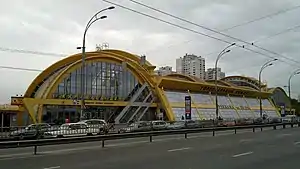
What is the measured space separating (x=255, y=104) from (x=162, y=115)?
4411 centimetres

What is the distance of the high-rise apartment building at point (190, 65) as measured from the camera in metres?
77.6

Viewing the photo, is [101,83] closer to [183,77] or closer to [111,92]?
[111,92]

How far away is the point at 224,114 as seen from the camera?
85.6 metres

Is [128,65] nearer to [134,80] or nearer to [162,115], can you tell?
[134,80]

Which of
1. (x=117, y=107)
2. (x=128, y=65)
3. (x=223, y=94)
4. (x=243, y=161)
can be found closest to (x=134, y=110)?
(x=117, y=107)

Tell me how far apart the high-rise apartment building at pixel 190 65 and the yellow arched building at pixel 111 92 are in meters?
1.60

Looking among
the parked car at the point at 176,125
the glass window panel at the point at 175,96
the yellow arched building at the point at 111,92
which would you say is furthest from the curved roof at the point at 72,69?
the parked car at the point at 176,125

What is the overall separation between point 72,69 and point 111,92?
28.3 ft

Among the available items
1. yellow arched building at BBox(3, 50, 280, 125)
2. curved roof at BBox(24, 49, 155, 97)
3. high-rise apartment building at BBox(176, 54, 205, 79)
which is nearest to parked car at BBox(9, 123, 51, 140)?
yellow arched building at BBox(3, 50, 280, 125)

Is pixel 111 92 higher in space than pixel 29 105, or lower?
higher

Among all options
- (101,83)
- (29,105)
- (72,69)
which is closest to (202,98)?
(101,83)

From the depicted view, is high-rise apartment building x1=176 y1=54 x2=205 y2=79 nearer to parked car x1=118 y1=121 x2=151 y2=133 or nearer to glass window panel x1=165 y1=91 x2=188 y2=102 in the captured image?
glass window panel x1=165 y1=91 x2=188 y2=102

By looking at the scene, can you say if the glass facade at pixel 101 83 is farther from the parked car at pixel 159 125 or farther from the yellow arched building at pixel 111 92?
the parked car at pixel 159 125

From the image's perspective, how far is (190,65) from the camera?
269ft
